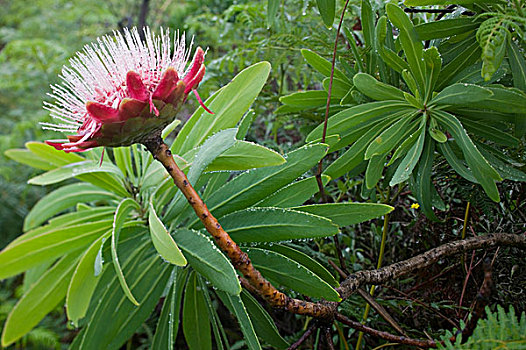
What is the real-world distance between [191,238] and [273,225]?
0.13m

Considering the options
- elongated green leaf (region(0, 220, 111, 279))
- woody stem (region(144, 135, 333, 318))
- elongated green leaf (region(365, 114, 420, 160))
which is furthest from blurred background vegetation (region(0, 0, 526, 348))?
elongated green leaf (region(0, 220, 111, 279))

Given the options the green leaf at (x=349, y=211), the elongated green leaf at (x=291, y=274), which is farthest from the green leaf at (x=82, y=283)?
the green leaf at (x=349, y=211)

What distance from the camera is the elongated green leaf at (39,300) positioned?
632 mm

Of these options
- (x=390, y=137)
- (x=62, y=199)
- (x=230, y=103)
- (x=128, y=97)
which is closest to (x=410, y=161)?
(x=390, y=137)

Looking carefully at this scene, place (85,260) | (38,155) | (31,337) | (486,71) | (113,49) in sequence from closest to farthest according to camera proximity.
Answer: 1. (486,71)
2. (113,49)
3. (85,260)
4. (38,155)
5. (31,337)

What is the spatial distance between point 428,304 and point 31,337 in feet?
5.85

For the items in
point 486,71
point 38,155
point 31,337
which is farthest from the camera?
point 31,337

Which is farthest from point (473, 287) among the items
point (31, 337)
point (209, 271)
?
point (31, 337)

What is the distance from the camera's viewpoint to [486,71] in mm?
410

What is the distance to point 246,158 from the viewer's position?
59cm

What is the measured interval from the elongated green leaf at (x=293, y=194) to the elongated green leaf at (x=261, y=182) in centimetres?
2

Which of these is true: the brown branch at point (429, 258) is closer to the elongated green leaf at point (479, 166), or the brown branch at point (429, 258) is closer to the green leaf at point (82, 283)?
the elongated green leaf at point (479, 166)

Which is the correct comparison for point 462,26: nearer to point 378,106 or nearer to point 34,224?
point 378,106

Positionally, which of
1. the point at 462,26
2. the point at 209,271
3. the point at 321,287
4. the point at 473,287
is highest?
the point at 462,26
